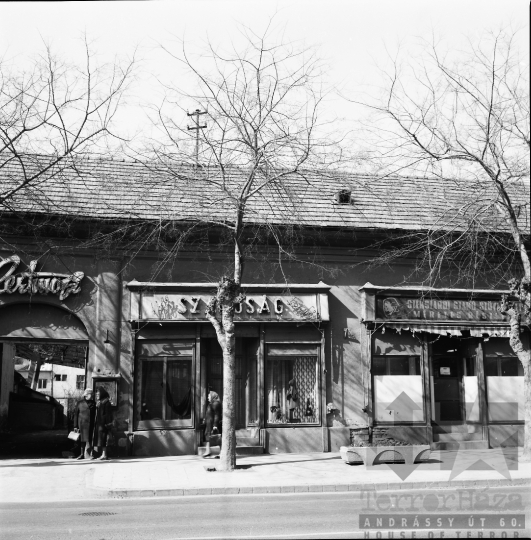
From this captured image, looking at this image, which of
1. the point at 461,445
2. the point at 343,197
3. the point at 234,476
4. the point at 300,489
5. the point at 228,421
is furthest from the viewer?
the point at 343,197

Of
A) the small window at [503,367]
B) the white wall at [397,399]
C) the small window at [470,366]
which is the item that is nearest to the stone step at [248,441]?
the white wall at [397,399]

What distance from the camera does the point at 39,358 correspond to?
92.4 ft

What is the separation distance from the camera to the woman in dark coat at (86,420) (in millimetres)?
15688

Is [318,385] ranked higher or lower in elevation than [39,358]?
lower

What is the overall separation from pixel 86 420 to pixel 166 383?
7.08 ft

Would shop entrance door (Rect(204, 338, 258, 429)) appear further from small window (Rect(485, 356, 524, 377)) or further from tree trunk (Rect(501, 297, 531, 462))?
small window (Rect(485, 356, 524, 377))

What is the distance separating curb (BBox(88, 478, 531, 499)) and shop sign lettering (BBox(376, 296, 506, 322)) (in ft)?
19.6

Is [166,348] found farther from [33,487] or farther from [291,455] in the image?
[33,487]

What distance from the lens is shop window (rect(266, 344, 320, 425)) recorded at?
17.2 metres

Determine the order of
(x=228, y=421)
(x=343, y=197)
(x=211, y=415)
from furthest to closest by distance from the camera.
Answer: (x=343, y=197), (x=211, y=415), (x=228, y=421)

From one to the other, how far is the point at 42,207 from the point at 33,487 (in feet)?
22.7

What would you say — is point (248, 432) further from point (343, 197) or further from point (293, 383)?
point (343, 197)

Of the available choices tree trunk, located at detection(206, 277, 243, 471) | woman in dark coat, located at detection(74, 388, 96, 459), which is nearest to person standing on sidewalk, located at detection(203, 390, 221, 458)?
tree trunk, located at detection(206, 277, 243, 471)

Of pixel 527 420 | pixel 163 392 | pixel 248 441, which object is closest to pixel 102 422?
pixel 163 392
